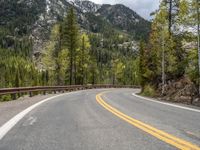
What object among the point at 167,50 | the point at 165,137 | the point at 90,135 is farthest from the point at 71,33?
the point at 165,137

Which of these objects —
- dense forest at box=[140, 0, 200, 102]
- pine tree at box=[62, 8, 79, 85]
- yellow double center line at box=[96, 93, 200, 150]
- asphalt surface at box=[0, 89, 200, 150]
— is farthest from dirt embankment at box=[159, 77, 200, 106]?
pine tree at box=[62, 8, 79, 85]

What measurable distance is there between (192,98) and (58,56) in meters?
34.5

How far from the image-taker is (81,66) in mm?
63625

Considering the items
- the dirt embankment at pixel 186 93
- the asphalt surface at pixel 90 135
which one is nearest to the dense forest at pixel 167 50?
the dirt embankment at pixel 186 93

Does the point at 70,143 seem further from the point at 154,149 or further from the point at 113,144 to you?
the point at 154,149

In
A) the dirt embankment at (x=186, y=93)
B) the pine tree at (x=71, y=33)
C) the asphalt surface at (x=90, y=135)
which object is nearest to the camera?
the asphalt surface at (x=90, y=135)

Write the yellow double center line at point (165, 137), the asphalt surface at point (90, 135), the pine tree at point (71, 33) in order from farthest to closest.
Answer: the pine tree at point (71, 33) → the asphalt surface at point (90, 135) → the yellow double center line at point (165, 137)

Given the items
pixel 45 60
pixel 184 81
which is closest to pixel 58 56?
pixel 45 60

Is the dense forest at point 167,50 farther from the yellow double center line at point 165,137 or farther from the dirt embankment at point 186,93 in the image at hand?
the yellow double center line at point 165,137

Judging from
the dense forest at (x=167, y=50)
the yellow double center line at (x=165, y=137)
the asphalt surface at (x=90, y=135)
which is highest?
the dense forest at (x=167, y=50)

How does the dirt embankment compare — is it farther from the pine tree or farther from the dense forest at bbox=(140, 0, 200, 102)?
the pine tree

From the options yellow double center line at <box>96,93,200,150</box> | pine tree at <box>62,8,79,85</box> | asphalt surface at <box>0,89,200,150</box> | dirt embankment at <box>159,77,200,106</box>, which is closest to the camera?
yellow double center line at <box>96,93,200,150</box>

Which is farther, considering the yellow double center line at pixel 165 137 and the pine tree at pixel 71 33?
the pine tree at pixel 71 33

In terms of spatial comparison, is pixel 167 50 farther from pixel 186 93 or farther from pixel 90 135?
pixel 90 135
